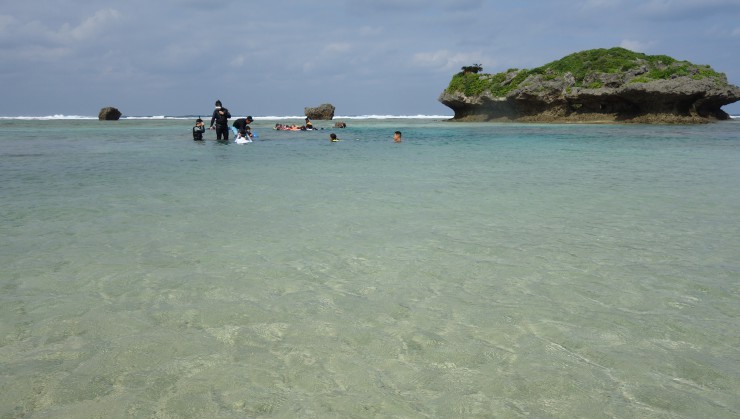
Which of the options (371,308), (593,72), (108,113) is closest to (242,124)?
(371,308)

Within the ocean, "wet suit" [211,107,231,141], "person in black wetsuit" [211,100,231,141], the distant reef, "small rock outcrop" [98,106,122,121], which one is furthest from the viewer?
"small rock outcrop" [98,106,122,121]

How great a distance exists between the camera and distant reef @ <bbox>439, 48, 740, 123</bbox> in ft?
159

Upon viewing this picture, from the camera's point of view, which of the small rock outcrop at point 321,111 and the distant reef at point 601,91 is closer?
the distant reef at point 601,91

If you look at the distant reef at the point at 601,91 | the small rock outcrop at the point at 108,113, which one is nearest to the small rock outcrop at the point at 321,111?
the distant reef at the point at 601,91

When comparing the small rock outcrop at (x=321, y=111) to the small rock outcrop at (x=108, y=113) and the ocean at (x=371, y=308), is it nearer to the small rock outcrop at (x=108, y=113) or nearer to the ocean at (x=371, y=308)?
the small rock outcrop at (x=108, y=113)

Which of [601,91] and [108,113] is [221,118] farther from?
[108,113]

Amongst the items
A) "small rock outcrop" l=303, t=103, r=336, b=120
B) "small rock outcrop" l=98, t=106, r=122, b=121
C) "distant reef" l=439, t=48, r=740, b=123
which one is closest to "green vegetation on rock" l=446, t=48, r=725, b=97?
"distant reef" l=439, t=48, r=740, b=123

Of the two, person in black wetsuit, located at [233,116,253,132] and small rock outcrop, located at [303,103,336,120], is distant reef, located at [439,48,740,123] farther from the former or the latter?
person in black wetsuit, located at [233,116,253,132]

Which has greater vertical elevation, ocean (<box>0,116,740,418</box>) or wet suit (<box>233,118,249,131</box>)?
wet suit (<box>233,118,249,131</box>)

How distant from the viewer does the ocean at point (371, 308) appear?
3.04 m

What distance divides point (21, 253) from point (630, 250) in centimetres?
726

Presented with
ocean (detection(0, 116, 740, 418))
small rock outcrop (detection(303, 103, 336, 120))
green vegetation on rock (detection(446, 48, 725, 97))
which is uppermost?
green vegetation on rock (detection(446, 48, 725, 97))

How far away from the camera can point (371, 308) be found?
436cm

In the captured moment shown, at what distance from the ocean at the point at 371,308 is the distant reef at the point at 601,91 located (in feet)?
150
